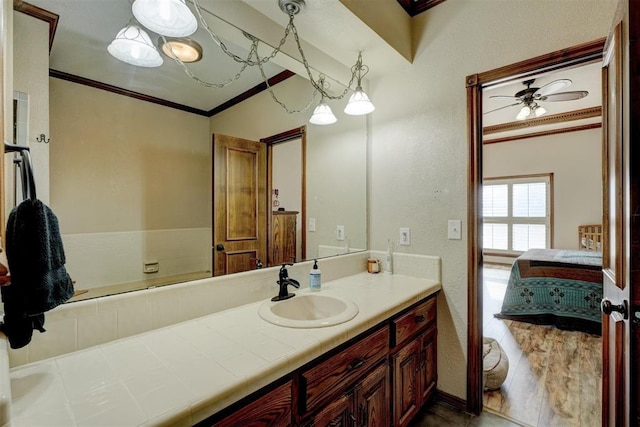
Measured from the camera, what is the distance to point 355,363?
1.19 metres

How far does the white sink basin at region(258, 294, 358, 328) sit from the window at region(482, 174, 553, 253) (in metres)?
5.67

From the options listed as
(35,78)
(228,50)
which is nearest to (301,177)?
(228,50)

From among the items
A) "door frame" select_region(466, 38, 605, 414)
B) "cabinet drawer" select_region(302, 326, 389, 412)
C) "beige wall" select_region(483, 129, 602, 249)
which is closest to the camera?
"cabinet drawer" select_region(302, 326, 389, 412)

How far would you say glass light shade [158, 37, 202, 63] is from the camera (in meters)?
1.25

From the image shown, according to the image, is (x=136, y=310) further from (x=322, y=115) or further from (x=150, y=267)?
(x=322, y=115)

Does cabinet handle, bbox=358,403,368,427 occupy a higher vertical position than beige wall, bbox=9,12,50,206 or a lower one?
lower

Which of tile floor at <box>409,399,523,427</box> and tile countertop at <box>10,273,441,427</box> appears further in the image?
tile floor at <box>409,399,523,427</box>

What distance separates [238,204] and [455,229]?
4.33 ft

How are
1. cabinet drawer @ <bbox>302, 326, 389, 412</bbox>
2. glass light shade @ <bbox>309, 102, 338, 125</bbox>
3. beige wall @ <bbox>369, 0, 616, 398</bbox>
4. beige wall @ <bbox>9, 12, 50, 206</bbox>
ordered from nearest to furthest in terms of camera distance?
beige wall @ <bbox>9, 12, 50, 206</bbox> → cabinet drawer @ <bbox>302, 326, 389, 412</bbox> → beige wall @ <bbox>369, 0, 616, 398</bbox> → glass light shade @ <bbox>309, 102, 338, 125</bbox>

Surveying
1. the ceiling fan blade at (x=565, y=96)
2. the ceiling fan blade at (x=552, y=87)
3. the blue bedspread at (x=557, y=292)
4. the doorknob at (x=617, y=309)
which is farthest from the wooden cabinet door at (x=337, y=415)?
the ceiling fan blade at (x=565, y=96)

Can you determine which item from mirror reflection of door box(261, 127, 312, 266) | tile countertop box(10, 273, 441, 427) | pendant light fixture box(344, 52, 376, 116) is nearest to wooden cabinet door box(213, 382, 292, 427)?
tile countertop box(10, 273, 441, 427)

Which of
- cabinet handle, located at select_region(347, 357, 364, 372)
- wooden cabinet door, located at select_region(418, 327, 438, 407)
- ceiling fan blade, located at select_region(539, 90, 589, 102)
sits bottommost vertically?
wooden cabinet door, located at select_region(418, 327, 438, 407)

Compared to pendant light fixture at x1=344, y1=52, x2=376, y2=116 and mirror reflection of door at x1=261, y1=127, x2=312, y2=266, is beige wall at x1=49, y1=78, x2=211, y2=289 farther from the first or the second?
pendant light fixture at x1=344, y1=52, x2=376, y2=116

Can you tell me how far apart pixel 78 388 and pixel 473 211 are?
1.90 meters
